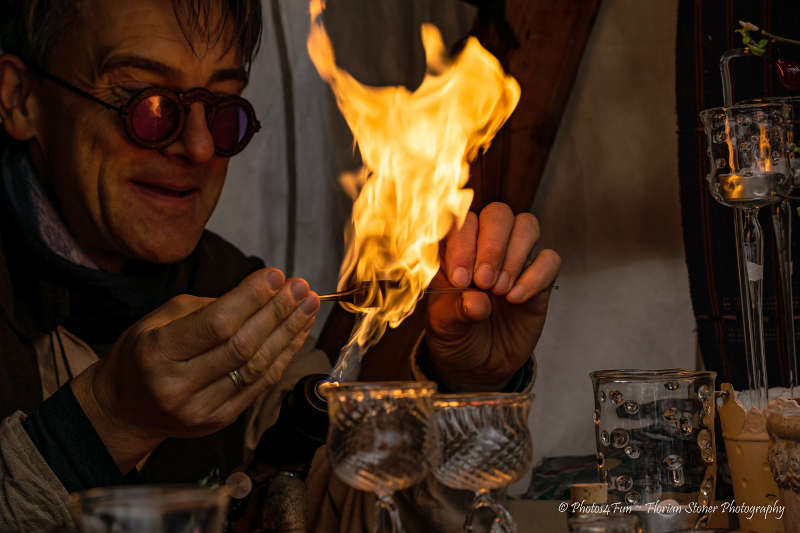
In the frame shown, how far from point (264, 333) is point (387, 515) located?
1.86 feet

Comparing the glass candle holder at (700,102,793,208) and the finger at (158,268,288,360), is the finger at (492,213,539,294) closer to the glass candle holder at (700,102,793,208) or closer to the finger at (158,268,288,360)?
the glass candle holder at (700,102,793,208)

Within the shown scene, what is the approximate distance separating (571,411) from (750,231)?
203 cm

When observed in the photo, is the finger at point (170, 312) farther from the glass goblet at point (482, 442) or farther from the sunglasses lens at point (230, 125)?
the sunglasses lens at point (230, 125)

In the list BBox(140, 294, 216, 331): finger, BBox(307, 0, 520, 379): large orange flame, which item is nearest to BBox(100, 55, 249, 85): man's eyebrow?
BBox(307, 0, 520, 379): large orange flame

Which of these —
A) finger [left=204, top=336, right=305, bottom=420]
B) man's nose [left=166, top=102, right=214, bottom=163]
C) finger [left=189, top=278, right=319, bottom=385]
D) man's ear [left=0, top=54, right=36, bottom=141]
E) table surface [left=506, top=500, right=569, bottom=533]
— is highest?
man's ear [left=0, top=54, right=36, bottom=141]

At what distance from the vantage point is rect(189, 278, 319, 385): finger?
162 centimetres

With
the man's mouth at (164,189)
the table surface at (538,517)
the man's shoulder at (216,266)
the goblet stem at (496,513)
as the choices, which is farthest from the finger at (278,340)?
the man's shoulder at (216,266)

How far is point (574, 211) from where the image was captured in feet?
12.0

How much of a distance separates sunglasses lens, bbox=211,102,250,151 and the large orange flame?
38 cm

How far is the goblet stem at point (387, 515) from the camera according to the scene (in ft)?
3.80

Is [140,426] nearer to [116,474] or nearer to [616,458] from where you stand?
[116,474]

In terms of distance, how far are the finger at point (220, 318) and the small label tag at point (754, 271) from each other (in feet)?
3.44

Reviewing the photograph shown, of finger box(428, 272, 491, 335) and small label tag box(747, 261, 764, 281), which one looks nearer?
small label tag box(747, 261, 764, 281)

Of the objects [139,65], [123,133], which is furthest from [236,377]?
[139,65]
